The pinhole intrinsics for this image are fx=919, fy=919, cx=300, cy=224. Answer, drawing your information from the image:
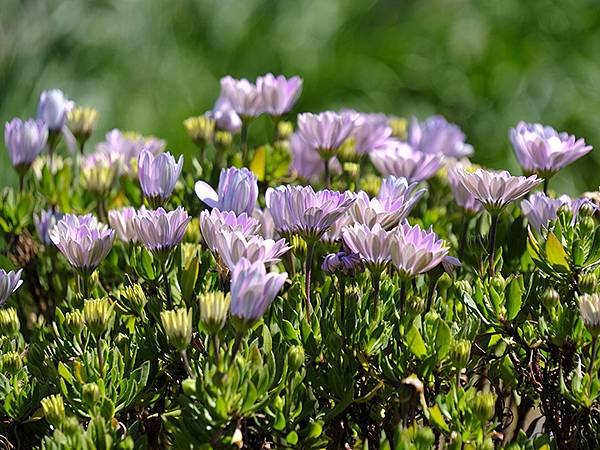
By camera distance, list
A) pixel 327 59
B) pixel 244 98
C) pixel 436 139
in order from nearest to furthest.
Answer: pixel 244 98
pixel 436 139
pixel 327 59

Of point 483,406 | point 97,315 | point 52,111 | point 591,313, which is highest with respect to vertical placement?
point 52,111

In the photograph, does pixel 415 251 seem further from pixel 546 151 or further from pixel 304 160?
pixel 304 160

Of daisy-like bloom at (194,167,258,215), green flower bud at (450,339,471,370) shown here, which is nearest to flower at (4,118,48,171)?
daisy-like bloom at (194,167,258,215)

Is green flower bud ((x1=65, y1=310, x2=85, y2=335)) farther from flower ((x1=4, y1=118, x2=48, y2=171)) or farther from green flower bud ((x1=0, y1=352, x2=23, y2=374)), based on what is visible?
flower ((x1=4, y1=118, x2=48, y2=171))

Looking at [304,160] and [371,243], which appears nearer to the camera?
[371,243]

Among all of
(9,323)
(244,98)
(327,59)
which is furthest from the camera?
(327,59)

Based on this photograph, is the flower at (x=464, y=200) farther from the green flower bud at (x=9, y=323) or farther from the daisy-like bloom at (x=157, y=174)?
the green flower bud at (x=9, y=323)

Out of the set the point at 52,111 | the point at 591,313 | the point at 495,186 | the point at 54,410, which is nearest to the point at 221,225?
the point at 54,410

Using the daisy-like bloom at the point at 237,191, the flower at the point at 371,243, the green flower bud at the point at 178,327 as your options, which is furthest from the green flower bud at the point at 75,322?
the flower at the point at 371,243
